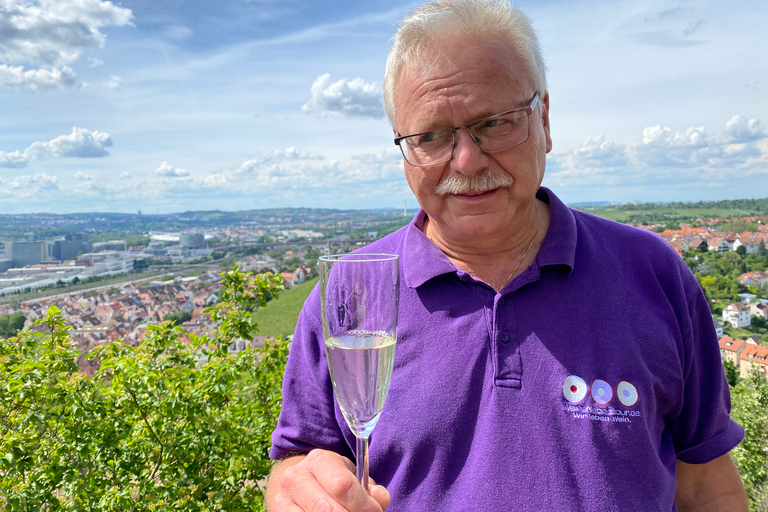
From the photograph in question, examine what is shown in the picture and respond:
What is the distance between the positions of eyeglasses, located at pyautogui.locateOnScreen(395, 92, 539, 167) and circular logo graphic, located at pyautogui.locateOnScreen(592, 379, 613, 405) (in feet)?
2.63

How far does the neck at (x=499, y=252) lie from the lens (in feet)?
5.66

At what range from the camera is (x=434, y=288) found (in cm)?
166

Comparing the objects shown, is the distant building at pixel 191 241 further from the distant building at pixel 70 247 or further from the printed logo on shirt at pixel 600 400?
the printed logo on shirt at pixel 600 400

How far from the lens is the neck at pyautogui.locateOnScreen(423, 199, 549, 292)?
5.66 feet

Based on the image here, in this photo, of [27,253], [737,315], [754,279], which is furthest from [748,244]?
[27,253]

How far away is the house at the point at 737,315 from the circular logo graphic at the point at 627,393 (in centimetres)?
3217

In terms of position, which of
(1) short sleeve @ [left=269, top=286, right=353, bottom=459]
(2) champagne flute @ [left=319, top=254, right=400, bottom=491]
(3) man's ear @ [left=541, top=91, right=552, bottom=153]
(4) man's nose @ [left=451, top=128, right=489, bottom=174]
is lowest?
(1) short sleeve @ [left=269, top=286, right=353, bottom=459]

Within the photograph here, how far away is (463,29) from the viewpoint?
159 cm

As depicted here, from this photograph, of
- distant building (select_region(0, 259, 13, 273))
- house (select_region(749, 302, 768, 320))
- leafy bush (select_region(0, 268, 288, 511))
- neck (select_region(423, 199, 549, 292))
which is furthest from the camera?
house (select_region(749, 302, 768, 320))

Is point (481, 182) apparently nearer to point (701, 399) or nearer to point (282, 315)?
point (701, 399)

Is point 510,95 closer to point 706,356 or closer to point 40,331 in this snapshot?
point 706,356

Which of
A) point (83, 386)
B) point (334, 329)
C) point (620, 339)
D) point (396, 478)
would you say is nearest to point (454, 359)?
point (396, 478)

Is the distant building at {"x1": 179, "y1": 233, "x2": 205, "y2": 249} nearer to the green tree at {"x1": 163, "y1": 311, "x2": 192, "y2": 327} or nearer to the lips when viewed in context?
the green tree at {"x1": 163, "y1": 311, "x2": 192, "y2": 327}

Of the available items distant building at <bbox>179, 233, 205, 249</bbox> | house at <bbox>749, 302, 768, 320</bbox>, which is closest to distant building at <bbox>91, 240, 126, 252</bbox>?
distant building at <bbox>179, 233, 205, 249</bbox>
